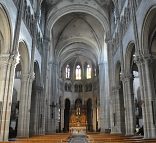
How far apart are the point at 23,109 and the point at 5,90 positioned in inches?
181

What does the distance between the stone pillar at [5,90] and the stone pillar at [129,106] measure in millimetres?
9420

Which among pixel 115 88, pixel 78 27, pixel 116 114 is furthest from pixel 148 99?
pixel 78 27

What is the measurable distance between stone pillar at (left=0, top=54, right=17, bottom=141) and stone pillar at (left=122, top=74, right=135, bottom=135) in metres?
9.42

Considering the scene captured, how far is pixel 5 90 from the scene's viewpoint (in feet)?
39.3

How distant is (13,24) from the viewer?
13195 millimetres

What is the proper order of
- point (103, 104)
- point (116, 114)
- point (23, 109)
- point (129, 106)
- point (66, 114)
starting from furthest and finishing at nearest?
point (66, 114) → point (103, 104) → point (116, 114) → point (129, 106) → point (23, 109)

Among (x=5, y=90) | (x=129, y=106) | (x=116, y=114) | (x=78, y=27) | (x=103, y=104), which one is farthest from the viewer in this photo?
(x=78, y=27)

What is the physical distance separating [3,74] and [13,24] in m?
3.39

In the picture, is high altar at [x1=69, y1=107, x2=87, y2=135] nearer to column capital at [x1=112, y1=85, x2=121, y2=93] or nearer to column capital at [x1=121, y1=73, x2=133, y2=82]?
column capital at [x1=112, y1=85, x2=121, y2=93]

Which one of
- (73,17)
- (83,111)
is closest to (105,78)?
(73,17)

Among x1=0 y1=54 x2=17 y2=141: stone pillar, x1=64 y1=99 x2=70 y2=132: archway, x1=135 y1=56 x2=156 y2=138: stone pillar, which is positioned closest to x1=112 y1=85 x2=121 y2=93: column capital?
x1=135 y1=56 x2=156 y2=138: stone pillar

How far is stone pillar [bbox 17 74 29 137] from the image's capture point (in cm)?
1572

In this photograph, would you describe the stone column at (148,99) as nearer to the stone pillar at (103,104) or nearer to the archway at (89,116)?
the stone pillar at (103,104)

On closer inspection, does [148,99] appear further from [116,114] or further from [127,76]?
[116,114]
